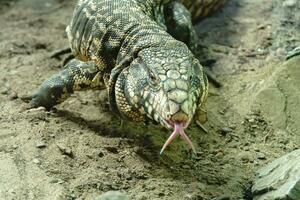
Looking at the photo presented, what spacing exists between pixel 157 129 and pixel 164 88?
4.16 feet

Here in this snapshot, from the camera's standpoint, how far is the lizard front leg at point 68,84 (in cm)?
570

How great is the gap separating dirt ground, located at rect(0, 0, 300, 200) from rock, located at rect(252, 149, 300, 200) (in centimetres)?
19

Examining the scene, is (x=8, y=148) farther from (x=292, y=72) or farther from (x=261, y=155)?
(x=292, y=72)

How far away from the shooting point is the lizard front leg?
18.7 feet

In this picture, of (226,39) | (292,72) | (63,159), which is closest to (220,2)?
(226,39)

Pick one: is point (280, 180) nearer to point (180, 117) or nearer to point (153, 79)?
point (180, 117)

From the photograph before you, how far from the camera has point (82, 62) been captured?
5824mm

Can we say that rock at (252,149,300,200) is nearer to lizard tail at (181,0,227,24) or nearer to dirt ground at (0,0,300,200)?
dirt ground at (0,0,300,200)

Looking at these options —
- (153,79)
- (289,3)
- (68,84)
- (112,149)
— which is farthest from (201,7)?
(153,79)

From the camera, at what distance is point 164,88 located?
4516 millimetres

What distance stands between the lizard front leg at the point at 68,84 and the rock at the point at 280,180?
5.96ft

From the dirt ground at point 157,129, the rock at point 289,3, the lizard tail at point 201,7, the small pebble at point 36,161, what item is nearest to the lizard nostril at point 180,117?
the dirt ground at point 157,129

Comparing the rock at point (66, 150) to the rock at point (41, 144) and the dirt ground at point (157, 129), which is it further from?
the rock at point (41, 144)

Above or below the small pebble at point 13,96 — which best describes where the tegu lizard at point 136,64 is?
above
